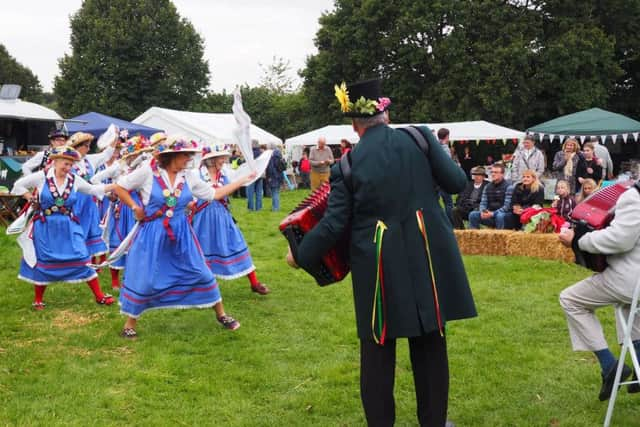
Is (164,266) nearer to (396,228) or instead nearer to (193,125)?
(396,228)

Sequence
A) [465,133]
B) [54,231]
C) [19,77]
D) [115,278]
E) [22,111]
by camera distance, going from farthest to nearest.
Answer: [19,77]
[465,133]
[22,111]
[115,278]
[54,231]

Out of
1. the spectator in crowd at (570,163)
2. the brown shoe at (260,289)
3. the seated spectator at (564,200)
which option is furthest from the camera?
the spectator in crowd at (570,163)

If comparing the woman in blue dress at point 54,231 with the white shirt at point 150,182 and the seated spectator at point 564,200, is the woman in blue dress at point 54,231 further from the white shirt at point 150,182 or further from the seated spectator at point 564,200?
the seated spectator at point 564,200

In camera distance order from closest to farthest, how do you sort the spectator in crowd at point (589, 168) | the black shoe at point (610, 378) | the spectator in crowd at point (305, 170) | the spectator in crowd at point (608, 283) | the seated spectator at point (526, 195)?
the spectator in crowd at point (608, 283)
the black shoe at point (610, 378)
the seated spectator at point (526, 195)
the spectator in crowd at point (589, 168)
the spectator in crowd at point (305, 170)

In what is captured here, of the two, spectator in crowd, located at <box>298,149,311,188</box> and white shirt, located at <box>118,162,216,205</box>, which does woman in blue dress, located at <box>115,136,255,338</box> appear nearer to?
white shirt, located at <box>118,162,216,205</box>

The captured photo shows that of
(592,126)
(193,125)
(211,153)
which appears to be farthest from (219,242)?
(193,125)

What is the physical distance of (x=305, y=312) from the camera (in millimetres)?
7301

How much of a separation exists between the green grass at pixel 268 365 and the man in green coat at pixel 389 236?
44.8 inches

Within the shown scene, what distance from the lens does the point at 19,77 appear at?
5206cm

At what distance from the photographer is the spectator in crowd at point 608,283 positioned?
384cm

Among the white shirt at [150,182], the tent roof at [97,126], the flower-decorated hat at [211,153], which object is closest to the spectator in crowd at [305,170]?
the tent roof at [97,126]

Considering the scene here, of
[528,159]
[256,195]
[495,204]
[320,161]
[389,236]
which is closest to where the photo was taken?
[389,236]

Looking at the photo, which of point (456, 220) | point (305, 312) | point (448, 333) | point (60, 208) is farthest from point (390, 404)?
point (456, 220)

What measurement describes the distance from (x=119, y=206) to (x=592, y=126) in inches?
565
